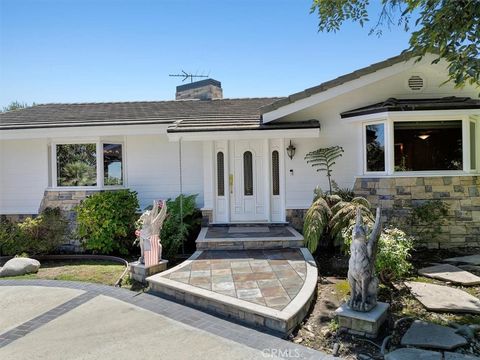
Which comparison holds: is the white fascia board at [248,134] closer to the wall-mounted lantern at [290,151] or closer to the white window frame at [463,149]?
the wall-mounted lantern at [290,151]

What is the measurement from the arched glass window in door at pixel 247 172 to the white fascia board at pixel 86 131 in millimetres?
2695

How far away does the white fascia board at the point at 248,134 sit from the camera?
370 inches

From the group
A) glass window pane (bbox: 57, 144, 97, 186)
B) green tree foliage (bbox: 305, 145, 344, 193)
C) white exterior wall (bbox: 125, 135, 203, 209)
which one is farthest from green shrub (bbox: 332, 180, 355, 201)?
glass window pane (bbox: 57, 144, 97, 186)

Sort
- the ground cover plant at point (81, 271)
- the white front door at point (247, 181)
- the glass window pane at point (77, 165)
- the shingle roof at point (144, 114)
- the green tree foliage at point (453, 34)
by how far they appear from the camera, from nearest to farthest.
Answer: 1. the green tree foliage at point (453, 34)
2. the ground cover plant at point (81, 271)
3. the shingle roof at point (144, 114)
4. the white front door at point (247, 181)
5. the glass window pane at point (77, 165)

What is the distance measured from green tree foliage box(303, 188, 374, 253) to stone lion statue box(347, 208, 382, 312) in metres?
2.77

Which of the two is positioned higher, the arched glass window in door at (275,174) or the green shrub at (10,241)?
the arched glass window in door at (275,174)

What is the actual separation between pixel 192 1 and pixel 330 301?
28.9ft

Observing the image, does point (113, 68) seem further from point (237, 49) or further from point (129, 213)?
point (129, 213)

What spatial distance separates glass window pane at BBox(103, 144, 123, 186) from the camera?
35.9 ft

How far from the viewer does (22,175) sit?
1131 cm

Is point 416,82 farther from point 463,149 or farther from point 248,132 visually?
point 248,132

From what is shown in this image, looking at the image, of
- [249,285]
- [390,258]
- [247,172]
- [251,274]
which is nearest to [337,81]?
[247,172]

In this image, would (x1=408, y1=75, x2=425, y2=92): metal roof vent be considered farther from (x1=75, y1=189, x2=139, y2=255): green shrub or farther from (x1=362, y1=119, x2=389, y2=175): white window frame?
(x1=75, y1=189, x2=139, y2=255): green shrub

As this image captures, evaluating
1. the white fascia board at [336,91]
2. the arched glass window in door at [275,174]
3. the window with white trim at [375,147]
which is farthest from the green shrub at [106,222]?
the window with white trim at [375,147]
